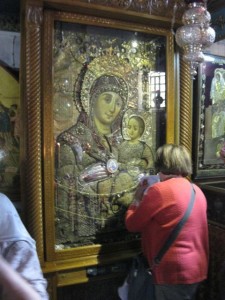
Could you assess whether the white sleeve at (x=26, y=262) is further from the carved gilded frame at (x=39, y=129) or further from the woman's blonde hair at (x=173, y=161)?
the woman's blonde hair at (x=173, y=161)

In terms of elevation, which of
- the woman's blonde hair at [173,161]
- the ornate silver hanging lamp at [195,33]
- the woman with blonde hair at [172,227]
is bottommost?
the woman with blonde hair at [172,227]

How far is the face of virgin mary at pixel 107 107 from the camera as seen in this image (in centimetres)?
203

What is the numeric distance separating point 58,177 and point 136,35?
1.06 m

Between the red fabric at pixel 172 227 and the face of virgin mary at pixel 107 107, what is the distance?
0.60m

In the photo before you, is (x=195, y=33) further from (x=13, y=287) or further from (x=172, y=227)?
(x=13, y=287)

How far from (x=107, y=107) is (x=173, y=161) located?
0.57m

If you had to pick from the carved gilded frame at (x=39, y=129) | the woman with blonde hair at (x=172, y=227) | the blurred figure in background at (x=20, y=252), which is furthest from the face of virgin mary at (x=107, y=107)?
the blurred figure in background at (x=20, y=252)

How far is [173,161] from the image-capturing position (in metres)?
1.77

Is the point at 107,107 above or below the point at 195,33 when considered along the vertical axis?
below

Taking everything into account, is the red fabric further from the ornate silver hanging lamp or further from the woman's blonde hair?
the ornate silver hanging lamp

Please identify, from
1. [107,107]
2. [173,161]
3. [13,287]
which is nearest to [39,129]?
[107,107]

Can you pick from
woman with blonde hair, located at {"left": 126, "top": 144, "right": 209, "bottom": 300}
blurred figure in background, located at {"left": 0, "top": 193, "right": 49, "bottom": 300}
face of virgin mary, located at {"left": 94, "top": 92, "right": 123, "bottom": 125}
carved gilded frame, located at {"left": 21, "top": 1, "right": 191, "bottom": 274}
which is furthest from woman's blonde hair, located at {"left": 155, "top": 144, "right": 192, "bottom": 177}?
blurred figure in background, located at {"left": 0, "top": 193, "right": 49, "bottom": 300}

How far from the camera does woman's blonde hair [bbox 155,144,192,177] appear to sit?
5.79 feet

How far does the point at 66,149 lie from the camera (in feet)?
6.34
